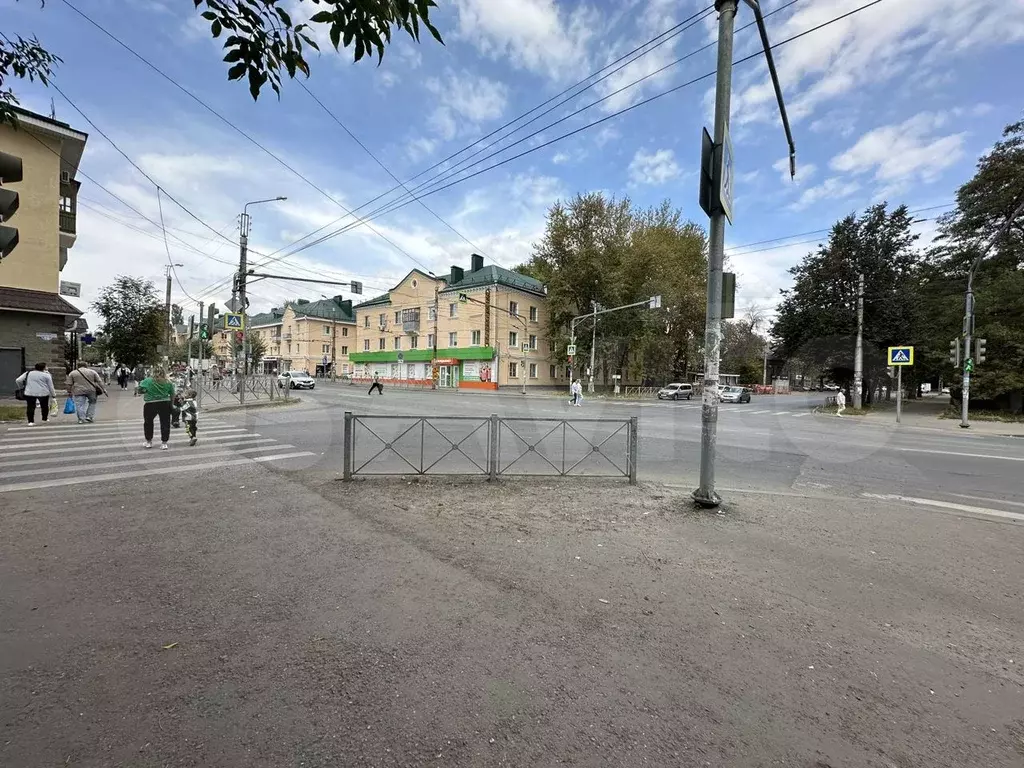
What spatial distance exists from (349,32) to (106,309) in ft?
124

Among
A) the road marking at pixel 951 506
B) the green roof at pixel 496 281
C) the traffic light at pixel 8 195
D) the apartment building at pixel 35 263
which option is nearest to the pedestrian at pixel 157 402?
the traffic light at pixel 8 195

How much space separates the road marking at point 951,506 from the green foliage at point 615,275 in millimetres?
34746

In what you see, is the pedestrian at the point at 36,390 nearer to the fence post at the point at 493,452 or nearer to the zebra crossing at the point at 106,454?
the zebra crossing at the point at 106,454

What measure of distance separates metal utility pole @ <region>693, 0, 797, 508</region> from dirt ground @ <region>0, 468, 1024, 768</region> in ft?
2.67

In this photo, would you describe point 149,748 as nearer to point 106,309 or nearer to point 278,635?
point 278,635

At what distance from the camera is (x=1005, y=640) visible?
3164mm

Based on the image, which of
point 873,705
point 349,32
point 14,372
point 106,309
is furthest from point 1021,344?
point 106,309

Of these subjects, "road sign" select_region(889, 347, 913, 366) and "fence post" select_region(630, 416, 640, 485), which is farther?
"road sign" select_region(889, 347, 913, 366)

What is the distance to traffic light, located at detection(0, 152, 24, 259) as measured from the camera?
335 cm

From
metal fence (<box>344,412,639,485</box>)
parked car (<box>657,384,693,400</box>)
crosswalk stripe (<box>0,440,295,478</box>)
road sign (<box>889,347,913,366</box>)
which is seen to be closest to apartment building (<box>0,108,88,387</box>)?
crosswalk stripe (<box>0,440,295,478</box>)

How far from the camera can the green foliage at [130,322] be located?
3089 cm

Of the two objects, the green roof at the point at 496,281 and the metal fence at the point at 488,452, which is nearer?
the metal fence at the point at 488,452

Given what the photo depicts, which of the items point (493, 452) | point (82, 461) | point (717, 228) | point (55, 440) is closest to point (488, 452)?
point (493, 452)

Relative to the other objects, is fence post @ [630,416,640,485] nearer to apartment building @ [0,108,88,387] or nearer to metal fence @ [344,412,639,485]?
metal fence @ [344,412,639,485]
